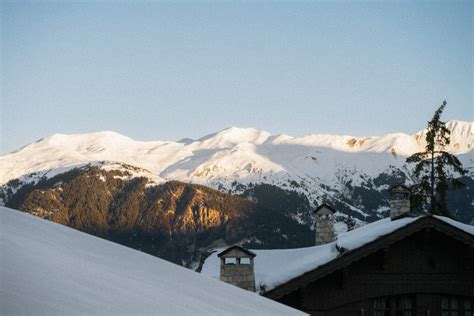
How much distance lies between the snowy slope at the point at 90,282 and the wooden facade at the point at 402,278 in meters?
10.7

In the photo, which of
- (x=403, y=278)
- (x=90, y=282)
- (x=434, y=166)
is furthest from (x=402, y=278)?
(x=434, y=166)

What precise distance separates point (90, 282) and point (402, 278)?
586 inches

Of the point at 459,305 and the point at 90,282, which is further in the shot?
the point at 459,305

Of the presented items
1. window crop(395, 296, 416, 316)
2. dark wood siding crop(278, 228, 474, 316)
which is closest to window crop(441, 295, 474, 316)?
dark wood siding crop(278, 228, 474, 316)

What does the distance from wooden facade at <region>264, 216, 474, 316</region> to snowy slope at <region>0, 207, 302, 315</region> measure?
35.2 ft

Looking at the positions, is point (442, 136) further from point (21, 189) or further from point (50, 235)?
point (21, 189)

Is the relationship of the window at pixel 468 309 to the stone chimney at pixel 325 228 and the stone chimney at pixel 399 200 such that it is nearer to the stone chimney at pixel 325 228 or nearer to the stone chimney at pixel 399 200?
the stone chimney at pixel 399 200

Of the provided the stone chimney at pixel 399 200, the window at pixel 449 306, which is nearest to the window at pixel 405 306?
the window at pixel 449 306

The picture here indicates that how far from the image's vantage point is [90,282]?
3.89 metres

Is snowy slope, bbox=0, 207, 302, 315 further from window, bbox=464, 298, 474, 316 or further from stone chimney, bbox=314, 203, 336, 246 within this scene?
stone chimney, bbox=314, 203, 336, 246

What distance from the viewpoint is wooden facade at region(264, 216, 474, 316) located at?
55.1 feet

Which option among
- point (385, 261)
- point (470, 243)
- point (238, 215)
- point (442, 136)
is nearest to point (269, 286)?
point (385, 261)

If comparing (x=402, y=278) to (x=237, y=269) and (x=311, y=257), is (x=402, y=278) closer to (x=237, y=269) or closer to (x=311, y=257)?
(x=311, y=257)

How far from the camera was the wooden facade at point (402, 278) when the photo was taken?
16.8 m
